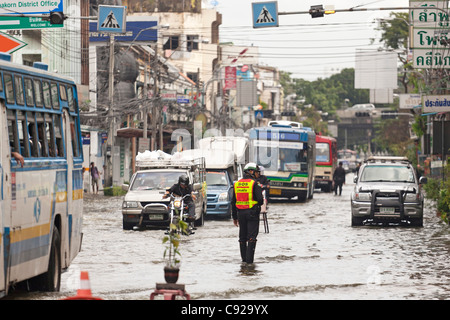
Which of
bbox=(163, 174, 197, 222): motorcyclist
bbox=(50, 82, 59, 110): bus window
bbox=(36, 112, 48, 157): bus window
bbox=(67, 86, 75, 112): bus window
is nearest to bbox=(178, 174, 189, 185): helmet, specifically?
bbox=(163, 174, 197, 222): motorcyclist

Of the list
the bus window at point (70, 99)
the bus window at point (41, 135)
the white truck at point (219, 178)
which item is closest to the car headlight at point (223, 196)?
the white truck at point (219, 178)

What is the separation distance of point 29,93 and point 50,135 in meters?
1.19

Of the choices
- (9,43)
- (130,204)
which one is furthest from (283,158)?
(9,43)

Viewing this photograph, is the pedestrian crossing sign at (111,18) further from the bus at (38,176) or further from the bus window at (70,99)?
the bus window at (70,99)

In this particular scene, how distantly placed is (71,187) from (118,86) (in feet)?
151

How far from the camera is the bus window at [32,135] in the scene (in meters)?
11.9

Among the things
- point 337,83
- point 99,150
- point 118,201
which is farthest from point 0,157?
point 337,83

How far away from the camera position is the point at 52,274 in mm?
12977

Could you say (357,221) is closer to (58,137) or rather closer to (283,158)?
(58,137)

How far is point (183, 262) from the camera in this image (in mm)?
18250

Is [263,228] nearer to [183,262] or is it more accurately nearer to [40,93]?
[183,262]

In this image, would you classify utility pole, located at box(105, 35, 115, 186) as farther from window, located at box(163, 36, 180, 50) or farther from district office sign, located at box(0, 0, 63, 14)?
window, located at box(163, 36, 180, 50)

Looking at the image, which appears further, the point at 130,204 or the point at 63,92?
the point at 130,204

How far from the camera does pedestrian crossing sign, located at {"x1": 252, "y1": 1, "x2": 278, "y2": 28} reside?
2658 centimetres
